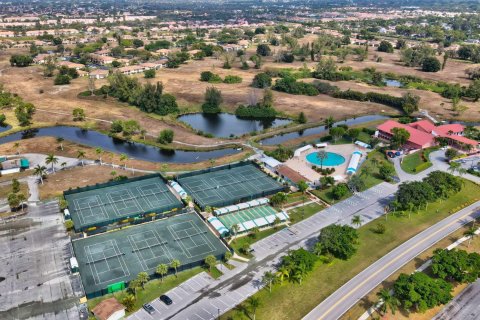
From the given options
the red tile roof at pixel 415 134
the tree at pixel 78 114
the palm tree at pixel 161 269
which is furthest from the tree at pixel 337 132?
the tree at pixel 78 114

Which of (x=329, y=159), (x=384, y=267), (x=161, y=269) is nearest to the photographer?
(x=161, y=269)

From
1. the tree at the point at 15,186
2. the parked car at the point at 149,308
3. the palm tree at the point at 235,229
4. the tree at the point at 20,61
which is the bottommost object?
the parked car at the point at 149,308

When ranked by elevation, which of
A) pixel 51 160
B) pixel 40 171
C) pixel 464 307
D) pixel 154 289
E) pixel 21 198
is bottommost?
pixel 154 289

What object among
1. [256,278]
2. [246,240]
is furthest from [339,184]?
[256,278]

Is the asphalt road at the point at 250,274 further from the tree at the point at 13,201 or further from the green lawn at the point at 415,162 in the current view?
the tree at the point at 13,201

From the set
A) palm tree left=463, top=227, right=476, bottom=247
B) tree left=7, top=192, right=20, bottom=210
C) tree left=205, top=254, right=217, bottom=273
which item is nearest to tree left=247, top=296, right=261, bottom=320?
tree left=205, top=254, right=217, bottom=273

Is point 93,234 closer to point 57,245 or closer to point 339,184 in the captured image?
point 57,245

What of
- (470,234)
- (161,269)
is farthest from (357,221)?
(161,269)

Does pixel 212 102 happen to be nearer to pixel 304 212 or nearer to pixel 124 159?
pixel 124 159
